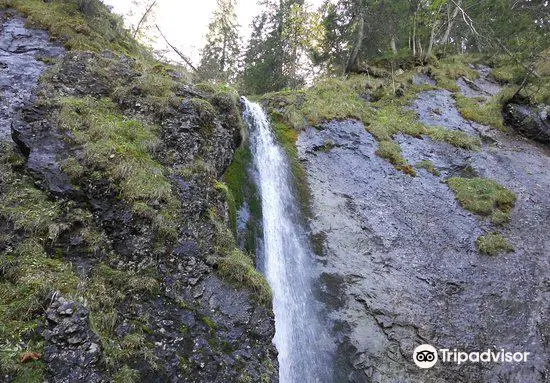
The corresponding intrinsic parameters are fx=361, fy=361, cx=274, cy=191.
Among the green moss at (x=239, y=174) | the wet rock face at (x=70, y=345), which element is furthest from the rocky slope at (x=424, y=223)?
the wet rock face at (x=70, y=345)

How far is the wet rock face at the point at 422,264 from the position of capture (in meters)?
7.48

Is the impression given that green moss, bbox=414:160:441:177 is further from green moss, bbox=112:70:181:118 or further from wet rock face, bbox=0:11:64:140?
A: wet rock face, bbox=0:11:64:140

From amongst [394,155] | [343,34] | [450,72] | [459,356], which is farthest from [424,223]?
[343,34]

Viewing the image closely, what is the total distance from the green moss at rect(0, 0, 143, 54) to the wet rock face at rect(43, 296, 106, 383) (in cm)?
831

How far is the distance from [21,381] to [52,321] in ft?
2.27

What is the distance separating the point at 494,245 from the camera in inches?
369

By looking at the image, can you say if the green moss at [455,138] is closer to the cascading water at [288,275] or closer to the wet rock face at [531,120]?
the wet rock face at [531,120]

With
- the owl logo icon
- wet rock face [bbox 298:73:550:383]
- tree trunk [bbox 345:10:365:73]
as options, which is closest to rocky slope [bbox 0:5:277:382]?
wet rock face [bbox 298:73:550:383]

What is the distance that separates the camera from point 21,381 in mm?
3512

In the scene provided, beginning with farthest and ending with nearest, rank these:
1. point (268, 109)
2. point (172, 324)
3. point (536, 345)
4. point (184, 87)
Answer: point (268, 109), point (184, 87), point (536, 345), point (172, 324)

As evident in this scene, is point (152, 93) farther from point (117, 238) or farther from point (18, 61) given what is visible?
point (117, 238)

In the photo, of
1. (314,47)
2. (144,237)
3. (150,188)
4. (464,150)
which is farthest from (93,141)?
(314,47)

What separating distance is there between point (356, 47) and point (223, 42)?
32.8ft

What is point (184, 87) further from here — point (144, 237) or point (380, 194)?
point (380, 194)
